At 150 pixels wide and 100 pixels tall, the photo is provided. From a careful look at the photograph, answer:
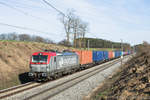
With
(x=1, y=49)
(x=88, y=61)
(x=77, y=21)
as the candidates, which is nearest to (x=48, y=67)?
(x=1, y=49)

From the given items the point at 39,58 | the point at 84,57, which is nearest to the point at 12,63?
the point at 39,58

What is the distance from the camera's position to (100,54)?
3847 centimetres

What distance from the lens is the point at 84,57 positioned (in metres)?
29.0

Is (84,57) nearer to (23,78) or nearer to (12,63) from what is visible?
(12,63)

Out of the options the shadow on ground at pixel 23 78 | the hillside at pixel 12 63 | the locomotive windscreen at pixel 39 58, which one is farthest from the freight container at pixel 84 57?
the locomotive windscreen at pixel 39 58

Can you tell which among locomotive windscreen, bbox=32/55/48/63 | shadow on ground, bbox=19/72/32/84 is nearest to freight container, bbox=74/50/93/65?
shadow on ground, bbox=19/72/32/84

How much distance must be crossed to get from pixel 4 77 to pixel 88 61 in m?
17.0

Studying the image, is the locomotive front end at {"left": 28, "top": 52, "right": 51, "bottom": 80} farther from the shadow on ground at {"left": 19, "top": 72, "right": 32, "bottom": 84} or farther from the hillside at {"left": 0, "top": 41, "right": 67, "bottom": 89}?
the hillside at {"left": 0, "top": 41, "right": 67, "bottom": 89}

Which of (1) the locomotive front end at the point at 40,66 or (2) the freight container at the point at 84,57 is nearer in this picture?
(1) the locomotive front end at the point at 40,66

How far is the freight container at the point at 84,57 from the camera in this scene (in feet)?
89.8

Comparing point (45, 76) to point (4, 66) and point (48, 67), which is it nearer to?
point (48, 67)

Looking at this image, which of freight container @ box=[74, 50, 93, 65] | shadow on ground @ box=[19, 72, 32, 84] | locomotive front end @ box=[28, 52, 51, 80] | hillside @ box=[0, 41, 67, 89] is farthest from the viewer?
freight container @ box=[74, 50, 93, 65]

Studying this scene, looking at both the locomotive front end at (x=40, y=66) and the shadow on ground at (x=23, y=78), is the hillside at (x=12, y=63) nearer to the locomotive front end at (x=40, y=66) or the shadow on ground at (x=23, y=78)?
the shadow on ground at (x=23, y=78)

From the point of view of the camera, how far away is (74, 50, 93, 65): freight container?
Result: 89.8 ft
